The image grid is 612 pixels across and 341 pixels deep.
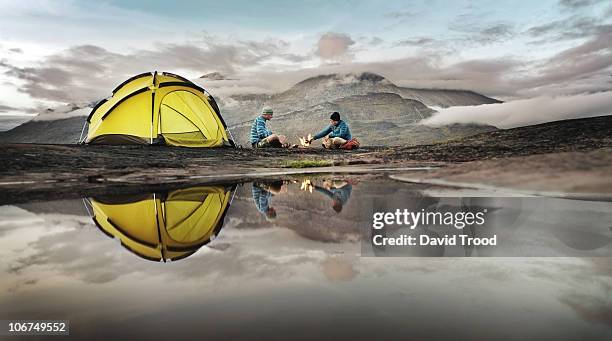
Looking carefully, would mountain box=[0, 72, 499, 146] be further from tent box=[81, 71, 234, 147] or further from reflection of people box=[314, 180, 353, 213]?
reflection of people box=[314, 180, 353, 213]

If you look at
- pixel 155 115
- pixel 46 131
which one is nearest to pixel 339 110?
pixel 46 131

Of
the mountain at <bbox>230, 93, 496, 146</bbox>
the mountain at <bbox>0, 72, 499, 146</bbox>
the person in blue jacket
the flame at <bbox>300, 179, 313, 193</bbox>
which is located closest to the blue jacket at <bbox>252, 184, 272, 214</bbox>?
the flame at <bbox>300, 179, 313, 193</bbox>

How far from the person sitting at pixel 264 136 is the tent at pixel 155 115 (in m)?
2.00

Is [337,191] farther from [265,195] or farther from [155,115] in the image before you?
[155,115]

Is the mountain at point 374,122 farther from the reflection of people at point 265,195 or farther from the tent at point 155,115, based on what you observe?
the reflection of people at point 265,195

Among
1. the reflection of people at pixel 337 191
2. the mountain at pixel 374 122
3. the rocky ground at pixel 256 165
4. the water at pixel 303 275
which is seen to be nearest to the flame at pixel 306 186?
→ the reflection of people at pixel 337 191

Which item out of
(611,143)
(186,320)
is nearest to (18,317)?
(186,320)

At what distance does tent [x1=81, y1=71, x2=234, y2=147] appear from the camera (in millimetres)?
14562

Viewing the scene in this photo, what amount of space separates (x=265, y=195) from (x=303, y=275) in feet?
11.2

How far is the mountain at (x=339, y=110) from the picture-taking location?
11769 centimetres

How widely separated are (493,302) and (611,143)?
12.0m

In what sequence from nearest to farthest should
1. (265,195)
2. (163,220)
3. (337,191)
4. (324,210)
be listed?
(163,220)
(324,210)
(265,195)
(337,191)

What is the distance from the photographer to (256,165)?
11203 mm

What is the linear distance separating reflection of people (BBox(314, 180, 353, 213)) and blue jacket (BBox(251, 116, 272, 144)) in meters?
10.9
